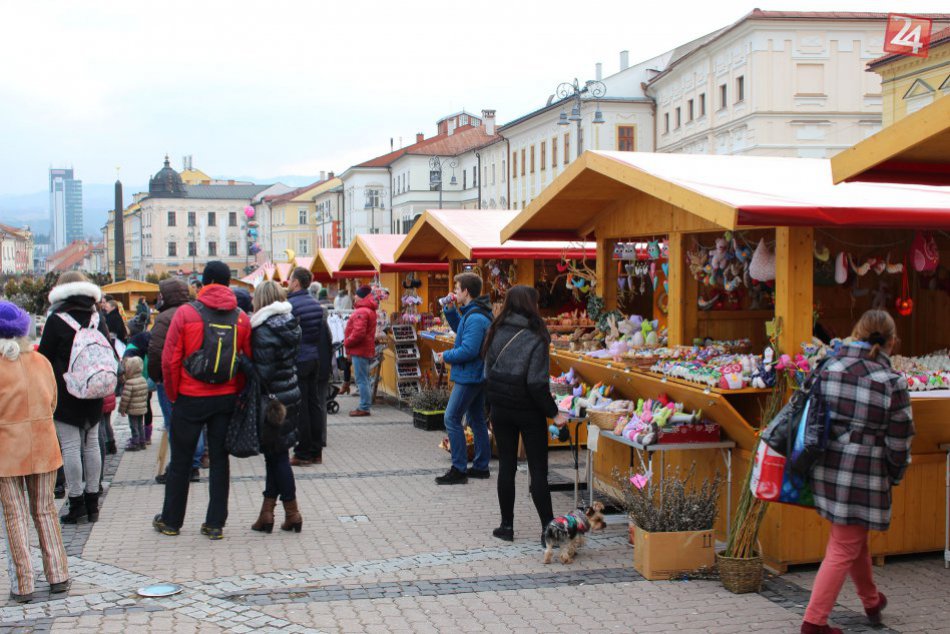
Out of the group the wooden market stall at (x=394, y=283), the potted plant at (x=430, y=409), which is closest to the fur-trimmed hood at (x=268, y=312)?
the potted plant at (x=430, y=409)

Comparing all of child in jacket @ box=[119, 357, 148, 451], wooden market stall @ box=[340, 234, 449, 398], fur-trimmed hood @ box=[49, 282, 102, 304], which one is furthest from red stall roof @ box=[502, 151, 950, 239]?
wooden market stall @ box=[340, 234, 449, 398]

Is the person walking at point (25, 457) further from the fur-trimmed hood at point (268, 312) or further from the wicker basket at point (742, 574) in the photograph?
the wicker basket at point (742, 574)

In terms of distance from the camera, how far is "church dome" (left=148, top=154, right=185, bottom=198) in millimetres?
130050

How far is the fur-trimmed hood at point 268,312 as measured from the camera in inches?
298

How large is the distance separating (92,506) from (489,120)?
70628mm

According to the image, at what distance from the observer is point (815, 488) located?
541 cm

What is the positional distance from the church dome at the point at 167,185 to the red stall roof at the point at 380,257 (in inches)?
4475

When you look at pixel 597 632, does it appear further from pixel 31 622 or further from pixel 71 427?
pixel 71 427

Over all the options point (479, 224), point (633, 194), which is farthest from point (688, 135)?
point (633, 194)

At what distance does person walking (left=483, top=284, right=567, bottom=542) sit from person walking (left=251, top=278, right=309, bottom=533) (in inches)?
56.2

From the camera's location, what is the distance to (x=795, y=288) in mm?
6910

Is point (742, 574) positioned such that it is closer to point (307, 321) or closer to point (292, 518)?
point (292, 518)

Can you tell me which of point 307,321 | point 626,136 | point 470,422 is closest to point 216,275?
point 307,321

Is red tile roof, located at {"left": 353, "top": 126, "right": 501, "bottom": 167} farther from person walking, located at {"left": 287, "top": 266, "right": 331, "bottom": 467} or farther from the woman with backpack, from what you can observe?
the woman with backpack
